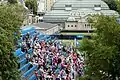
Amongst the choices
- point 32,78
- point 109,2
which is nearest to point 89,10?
point 109,2

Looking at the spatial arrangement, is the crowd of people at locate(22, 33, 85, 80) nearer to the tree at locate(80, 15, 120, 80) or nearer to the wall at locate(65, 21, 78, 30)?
the tree at locate(80, 15, 120, 80)

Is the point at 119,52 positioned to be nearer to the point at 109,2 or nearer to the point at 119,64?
the point at 119,64

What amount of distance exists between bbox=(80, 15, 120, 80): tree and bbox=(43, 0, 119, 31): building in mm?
Result: 59288

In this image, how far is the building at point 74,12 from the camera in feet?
271

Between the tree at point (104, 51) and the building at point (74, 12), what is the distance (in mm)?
59288

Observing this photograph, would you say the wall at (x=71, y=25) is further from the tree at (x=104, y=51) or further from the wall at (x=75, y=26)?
the tree at (x=104, y=51)

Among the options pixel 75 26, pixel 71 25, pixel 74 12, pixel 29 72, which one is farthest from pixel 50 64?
pixel 74 12

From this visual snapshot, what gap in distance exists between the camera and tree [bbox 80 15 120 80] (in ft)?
48.7

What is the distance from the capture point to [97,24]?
15.6 m

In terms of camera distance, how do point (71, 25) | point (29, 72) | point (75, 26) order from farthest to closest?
point (71, 25), point (75, 26), point (29, 72)

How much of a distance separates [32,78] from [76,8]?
71187mm

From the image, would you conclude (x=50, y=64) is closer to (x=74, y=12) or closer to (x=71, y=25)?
(x=71, y=25)

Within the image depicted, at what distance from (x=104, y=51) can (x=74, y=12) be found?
7363 cm

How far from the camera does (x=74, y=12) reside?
88.1 meters
